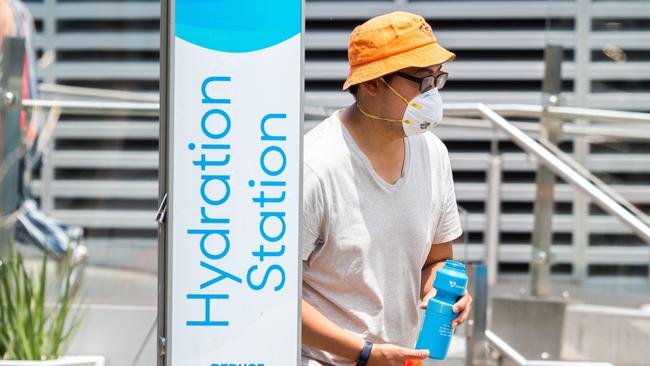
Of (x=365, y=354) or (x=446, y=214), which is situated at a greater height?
(x=446, y=214)

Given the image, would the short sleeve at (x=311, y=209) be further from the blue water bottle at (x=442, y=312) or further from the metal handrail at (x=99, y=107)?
the metal handrail at (x=99, y=107)

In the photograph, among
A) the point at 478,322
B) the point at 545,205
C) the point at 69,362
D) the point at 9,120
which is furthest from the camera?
the point at 545,205

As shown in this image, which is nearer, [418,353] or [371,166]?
[418,353]

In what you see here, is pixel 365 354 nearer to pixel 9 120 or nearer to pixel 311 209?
pixel 311 209

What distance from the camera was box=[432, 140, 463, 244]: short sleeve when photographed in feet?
10.2

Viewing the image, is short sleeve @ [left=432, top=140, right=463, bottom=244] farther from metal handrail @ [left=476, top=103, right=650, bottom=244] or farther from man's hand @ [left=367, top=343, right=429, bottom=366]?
metal handrail @ [left=476, top=103, right=650, bottom=244]

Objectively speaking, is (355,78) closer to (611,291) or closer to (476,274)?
(476,274)

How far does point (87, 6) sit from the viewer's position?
848 centimetres

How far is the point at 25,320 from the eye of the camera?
5023 millimetres

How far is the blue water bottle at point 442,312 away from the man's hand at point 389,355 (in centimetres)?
5

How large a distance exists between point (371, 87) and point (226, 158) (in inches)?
21.1

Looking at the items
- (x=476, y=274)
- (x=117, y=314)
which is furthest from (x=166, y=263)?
(x=117, y=314)

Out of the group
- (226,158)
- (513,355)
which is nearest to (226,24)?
(226,158)

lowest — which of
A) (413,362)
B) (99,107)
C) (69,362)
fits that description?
(69,362)
